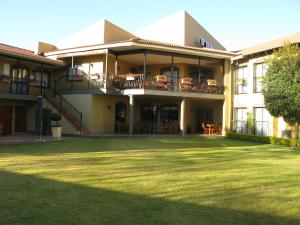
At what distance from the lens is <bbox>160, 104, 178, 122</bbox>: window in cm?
2708

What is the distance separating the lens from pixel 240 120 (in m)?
24.3

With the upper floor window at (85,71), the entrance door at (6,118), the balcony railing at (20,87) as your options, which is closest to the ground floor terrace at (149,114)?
the upper floor window at (85,71)

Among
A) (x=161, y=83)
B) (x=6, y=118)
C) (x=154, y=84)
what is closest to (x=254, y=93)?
(x=161, y=83)

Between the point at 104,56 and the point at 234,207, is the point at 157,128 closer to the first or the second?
the point at 104,56

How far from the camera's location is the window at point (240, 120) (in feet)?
78.4

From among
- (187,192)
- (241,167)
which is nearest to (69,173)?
(187,192)

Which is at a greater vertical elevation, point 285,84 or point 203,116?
point 285,84

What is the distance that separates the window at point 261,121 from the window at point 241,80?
1959 mm

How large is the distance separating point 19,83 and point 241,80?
14.7 metres

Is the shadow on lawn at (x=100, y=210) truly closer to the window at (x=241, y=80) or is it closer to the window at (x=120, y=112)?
the window at (x=120, y=112)

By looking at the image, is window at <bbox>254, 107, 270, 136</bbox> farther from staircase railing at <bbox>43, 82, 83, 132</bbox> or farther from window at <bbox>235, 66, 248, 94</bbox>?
staircase railing at <bbox>43, 82, 83, 132</bbox>

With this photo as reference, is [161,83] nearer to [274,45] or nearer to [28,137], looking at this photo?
[274,45]

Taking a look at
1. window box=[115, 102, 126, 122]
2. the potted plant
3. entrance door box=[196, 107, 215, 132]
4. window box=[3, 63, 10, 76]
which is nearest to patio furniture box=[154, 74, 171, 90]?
window box=[115, 102, 126, 122]

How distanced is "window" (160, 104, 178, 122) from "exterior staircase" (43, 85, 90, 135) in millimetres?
7004
